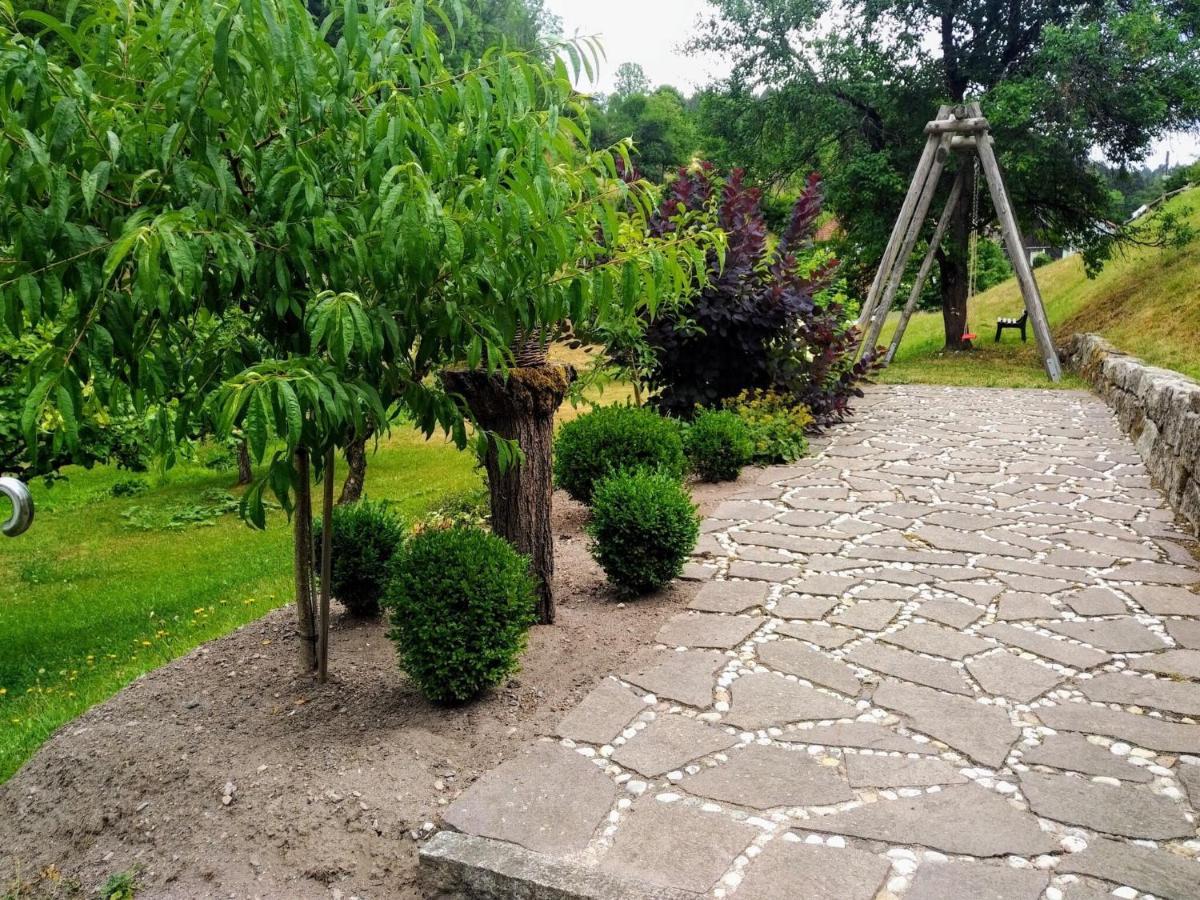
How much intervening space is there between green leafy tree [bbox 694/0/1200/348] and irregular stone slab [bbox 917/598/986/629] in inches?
430

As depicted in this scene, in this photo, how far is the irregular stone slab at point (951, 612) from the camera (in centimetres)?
412

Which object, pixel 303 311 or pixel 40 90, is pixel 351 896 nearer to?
pixel 303 311

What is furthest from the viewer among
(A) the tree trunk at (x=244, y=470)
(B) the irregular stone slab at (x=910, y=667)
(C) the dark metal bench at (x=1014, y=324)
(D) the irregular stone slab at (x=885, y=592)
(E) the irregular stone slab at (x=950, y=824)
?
(C) the dark metal bench at (x=1014, y=324)

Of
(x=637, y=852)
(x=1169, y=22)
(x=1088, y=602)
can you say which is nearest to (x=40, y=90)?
(x=637, y=852)

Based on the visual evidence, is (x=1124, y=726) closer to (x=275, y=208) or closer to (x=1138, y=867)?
(x=1138, y=867)

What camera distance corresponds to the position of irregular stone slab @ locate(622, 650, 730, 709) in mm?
3422

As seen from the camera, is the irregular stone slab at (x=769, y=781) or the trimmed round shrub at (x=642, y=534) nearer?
the irregular stone slab at (x=769, y=781)

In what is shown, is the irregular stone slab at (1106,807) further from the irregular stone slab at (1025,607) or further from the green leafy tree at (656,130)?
the green leafy tree at (656,130)

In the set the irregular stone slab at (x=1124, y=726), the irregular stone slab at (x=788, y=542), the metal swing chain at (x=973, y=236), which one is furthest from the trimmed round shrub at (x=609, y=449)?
the metal swing chain at (x=973, y=236)

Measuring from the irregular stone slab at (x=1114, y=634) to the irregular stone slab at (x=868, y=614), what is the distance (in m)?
0.69

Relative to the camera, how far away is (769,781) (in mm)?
2832

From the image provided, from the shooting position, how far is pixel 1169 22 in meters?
12.8

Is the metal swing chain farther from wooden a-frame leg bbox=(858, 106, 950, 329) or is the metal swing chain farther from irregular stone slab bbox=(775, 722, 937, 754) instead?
irregular stone slab bbox=(775, 722, 937, 754)

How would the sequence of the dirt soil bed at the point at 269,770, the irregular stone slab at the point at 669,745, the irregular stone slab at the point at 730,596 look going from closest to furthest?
the dirt soil bed at the point at 269,770, the irregular stone slab at the point at 669,745, the irregular stone slab at the point at 730,596
